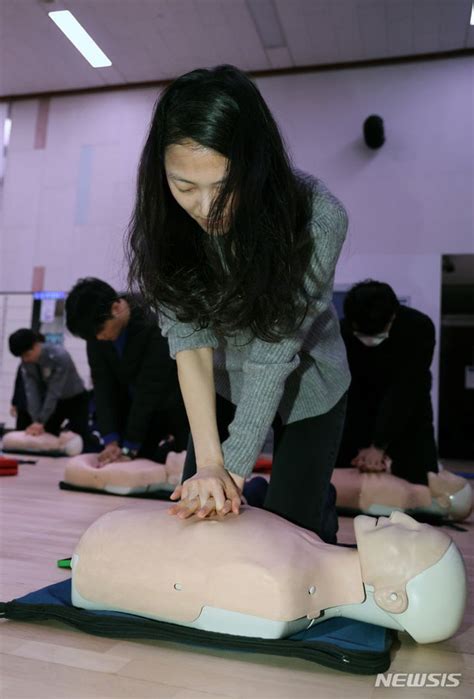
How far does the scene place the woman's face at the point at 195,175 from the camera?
110cm

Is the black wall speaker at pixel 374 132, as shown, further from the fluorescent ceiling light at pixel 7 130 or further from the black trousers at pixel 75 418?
the fluorescent ceiling light at pixel 7 130

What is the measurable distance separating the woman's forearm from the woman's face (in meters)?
0.31

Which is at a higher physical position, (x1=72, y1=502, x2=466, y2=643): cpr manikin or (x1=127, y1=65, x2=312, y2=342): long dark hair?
(x1=127, y1=65, x2=312, y2=342): long dark hair

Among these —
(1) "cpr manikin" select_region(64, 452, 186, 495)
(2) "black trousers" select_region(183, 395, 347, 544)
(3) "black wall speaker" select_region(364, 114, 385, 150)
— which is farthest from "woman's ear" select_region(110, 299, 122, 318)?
(3) "black wall speaker" select_region(364, 114, 385, 150)

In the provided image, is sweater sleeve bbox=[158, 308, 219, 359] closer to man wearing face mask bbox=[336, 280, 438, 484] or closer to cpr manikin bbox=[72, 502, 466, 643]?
cpr manikin bbox=[72, 502, 466, 643]

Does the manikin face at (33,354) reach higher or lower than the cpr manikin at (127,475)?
higher

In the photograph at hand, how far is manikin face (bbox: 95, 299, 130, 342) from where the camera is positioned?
119 inches

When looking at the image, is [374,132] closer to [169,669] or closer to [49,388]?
[49,388]

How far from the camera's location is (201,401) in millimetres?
1312

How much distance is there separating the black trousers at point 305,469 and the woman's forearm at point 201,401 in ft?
0.85

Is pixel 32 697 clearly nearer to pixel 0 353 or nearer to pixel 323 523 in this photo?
pixel 323 523

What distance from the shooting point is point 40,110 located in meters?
6.78

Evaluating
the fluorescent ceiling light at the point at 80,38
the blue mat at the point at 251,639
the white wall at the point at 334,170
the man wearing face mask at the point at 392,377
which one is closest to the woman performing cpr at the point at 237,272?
the blue mat at the point at 251,639

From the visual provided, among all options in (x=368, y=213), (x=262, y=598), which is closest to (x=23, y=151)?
(x=368, y=213)
